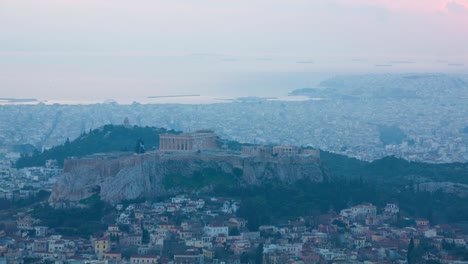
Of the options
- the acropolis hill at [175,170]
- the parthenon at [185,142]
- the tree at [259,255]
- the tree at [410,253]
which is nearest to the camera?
the tree at [410,253]

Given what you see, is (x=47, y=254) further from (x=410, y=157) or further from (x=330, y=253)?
(x=410, y=157)

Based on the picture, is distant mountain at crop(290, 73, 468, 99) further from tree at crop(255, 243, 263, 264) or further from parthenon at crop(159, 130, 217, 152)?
tree at crop(255, 243, 263, 264)

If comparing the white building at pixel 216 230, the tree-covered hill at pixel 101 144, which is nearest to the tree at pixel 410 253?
the white building at pixel 216 230

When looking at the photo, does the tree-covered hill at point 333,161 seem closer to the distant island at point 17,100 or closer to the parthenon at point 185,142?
the parthenon at point 185,142

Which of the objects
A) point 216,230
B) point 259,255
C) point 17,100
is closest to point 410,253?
point 259,255

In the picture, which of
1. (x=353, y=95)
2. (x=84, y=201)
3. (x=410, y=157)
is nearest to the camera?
(x=84, y=201)

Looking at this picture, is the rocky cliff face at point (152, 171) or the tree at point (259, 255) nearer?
the tree at point (259, 255)

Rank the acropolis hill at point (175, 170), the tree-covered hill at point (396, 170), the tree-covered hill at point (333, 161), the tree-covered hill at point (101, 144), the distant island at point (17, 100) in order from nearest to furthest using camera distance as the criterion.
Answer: the acropolis hill at point (175, 170) < the tree-covered hill at point (396, 170) < the tree-covered hill at point (333, 161) < the tree-covered hill at point (101, 144) < the distant island at point (17, 100)

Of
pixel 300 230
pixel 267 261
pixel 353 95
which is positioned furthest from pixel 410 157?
pixel 353 95
